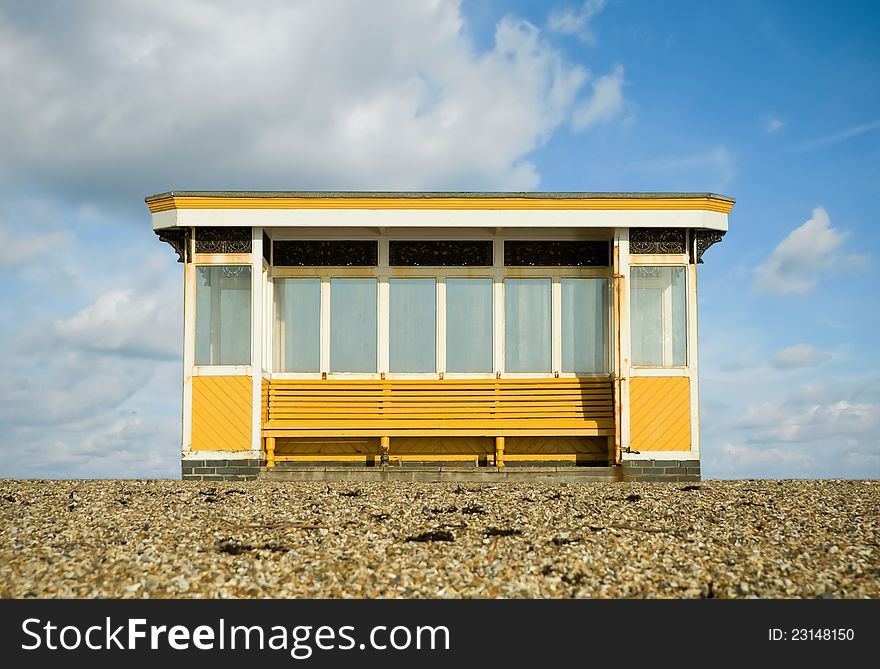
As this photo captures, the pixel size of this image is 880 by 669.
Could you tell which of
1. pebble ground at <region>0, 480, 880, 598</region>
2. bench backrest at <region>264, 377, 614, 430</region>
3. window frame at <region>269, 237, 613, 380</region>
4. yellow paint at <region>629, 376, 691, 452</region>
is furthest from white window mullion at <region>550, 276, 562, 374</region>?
pebble ground at <region>0, 480, 880, 598</region>

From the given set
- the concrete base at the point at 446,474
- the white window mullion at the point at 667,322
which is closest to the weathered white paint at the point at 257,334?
the concrete base at the point at 446,474

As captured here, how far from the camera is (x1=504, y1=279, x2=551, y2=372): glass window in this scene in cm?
1488

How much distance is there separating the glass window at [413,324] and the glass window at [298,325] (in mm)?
1176

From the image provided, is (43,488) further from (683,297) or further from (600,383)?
(683,297)

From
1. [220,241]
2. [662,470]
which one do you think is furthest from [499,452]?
[220,241]

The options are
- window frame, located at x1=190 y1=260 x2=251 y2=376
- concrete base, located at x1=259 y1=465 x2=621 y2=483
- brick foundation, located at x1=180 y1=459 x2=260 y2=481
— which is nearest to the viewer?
concrete base, located at x1=259 y1=465 x2=621 y2=483

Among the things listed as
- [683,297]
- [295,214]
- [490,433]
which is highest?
[295,214]

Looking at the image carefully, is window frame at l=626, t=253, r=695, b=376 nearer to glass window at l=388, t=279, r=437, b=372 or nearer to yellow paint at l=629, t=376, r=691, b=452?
yellow paint at l=629, t=376, r=691, b=452

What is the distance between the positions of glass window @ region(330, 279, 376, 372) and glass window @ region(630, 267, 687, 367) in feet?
13.1

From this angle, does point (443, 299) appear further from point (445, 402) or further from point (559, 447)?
point (559, 447)

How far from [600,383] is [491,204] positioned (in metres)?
3.19

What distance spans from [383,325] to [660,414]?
4.39 m

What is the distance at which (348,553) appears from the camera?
7426mm
